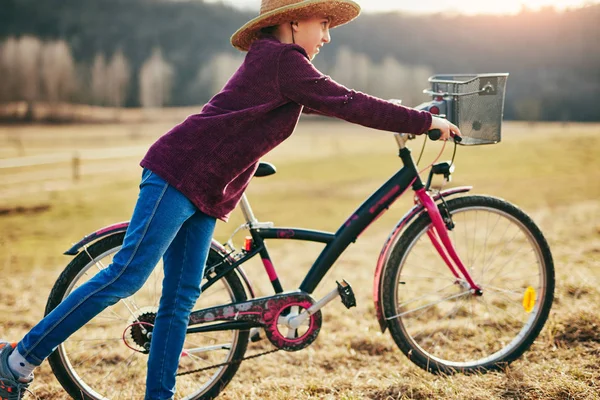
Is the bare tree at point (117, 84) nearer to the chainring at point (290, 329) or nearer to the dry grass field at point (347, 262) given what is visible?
the dry grass field at point (347, 262)

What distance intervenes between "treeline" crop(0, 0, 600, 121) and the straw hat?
198 feet

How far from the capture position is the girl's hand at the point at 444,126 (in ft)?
7.53

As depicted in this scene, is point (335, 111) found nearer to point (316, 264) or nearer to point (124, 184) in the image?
point (316, 264)

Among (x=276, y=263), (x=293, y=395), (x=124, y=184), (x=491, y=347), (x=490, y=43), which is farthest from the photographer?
(x=490, y=43)

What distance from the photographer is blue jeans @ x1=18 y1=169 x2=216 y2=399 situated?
2.11 meters

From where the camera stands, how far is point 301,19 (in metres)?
2.27

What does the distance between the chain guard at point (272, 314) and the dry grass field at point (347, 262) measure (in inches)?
10.2

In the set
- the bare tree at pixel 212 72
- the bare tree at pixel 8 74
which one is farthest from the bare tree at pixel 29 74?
the bare tree at pixel 212 72

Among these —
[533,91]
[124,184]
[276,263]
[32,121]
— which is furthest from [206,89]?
[276,263]

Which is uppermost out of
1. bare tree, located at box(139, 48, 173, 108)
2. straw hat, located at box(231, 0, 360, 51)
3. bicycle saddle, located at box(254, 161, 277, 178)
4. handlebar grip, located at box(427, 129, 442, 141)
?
straw hat, located at box(231, 0, 360, 51)

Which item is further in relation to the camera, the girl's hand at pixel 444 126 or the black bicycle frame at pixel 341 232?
the black bicycle frame at pixel 341 232

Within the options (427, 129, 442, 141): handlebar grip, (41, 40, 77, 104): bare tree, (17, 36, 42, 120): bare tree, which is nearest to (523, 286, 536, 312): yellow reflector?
(427, 129, 442, 141): handlebar grip

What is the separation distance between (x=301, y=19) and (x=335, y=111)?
17.2 inches

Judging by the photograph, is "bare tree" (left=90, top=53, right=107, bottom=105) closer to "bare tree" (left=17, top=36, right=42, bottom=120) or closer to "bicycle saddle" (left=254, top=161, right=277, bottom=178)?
"bare tree" (left=17, top=36, right=42, bottom=120)
